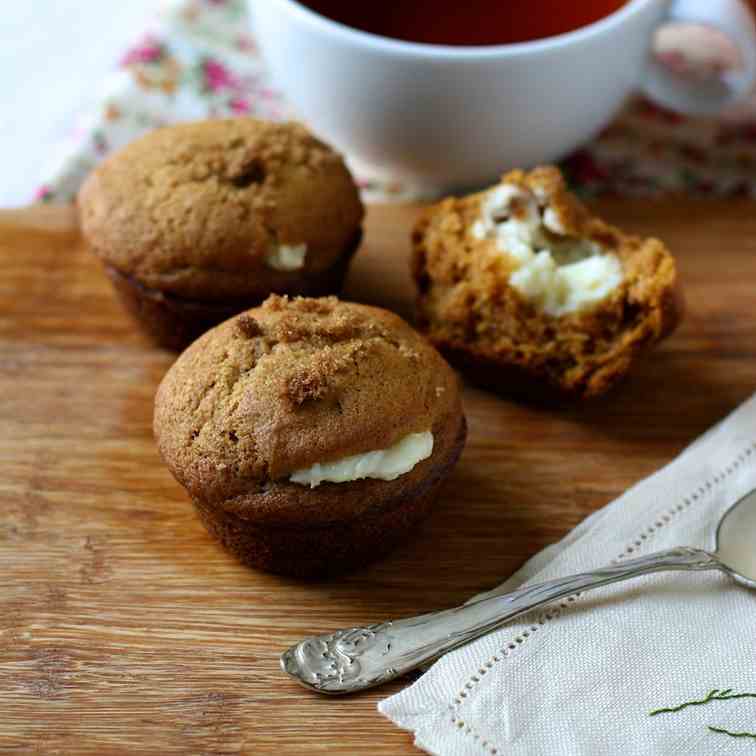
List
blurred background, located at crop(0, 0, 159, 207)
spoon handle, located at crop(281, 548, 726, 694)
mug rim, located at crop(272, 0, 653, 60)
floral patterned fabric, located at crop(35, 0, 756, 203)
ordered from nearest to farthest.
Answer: spoon handle, located at crop(281, 548, 726, 694) < mug rim, located at crop(272, 0, 653, 60) < floral patterned fabric, located at crop(35, 0, 756, 203) < blurred background, located at crop(0, 0, 159, 207)

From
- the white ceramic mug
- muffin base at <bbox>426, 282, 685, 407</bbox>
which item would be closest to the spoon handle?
muffin base at <bbox>426, 282, 685, 407</bbox>

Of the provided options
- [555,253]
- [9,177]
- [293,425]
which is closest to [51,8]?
[9,177]

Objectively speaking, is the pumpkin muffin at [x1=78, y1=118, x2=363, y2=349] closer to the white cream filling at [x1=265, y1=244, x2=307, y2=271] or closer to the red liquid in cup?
the white cream filling at [x1=265, y1=244, x2=307, y2=271]

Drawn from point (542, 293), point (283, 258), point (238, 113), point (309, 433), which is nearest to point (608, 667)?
point (309, 433)

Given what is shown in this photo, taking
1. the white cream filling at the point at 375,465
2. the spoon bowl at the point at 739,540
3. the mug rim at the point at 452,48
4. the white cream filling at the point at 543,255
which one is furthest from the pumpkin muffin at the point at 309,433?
the mug rim at the point at 452,48

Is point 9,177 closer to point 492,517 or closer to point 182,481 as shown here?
point 182,481

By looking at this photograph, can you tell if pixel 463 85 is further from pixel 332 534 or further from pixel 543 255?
pixel 332 534
